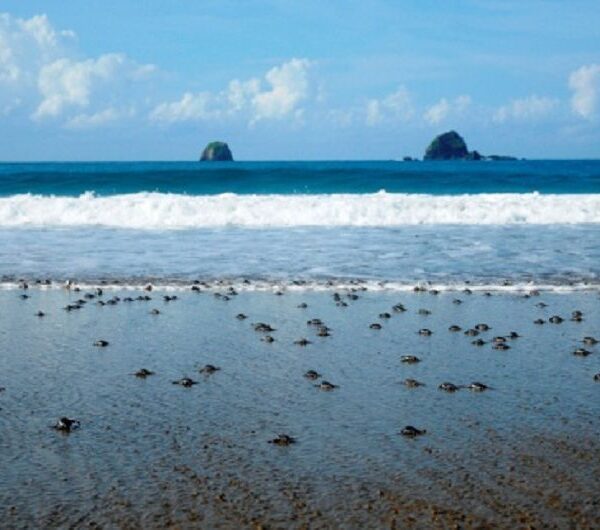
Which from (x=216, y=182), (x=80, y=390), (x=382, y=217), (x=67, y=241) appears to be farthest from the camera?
(x=216, y=182)

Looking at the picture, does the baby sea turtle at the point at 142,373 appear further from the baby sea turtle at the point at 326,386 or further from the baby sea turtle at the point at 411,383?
the baby sea turtle at the point at 411,383

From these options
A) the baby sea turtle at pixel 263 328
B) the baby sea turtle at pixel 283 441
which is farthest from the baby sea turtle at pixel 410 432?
the baby sea turtle at pixel 263 328

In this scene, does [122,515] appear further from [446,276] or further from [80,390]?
[446,276]

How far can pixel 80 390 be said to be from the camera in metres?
10.5

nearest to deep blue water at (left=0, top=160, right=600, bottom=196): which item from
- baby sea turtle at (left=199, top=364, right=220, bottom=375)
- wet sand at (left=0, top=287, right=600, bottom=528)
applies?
wet sand at (left=0, top=287, right=600, bottom=528)

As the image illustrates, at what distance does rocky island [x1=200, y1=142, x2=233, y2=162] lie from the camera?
132 metres

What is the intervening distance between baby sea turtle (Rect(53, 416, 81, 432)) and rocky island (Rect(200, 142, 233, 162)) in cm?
12384

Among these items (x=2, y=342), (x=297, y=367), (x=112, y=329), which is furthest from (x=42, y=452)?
(x=112, y=329)

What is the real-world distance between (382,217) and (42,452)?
30716 mm

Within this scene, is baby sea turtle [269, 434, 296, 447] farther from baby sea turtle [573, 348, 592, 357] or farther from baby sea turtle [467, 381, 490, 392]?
baby sea turtle [573, 348, 592, 357]

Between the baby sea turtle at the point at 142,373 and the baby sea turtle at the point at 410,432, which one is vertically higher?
the baby sea turtle at the point at 410,432

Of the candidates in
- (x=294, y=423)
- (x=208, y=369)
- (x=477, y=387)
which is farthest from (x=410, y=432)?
(x=208, y=369)

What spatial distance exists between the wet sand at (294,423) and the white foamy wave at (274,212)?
21.7 metres

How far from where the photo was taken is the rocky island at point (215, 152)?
131625 millimetres
